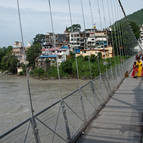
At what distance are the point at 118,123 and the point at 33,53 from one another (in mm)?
34927

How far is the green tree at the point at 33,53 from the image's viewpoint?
38.0 meters

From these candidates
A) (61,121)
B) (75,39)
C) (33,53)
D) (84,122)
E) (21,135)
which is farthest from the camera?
(33,53)

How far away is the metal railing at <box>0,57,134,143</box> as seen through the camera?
88.0 inches

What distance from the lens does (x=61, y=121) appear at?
3.13 meters

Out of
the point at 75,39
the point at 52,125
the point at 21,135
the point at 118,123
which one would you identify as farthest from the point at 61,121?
the point at 75,39

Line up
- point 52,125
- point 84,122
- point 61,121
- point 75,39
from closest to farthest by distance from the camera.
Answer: point 52,125
point 61,121
point 84,122
point 75,39

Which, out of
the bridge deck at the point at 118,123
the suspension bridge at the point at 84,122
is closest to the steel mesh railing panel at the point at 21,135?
the suspension bridge at the point at 84,122

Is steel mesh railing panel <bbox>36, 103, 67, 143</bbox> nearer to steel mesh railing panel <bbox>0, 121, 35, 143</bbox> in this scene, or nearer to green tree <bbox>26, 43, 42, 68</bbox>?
steel mesh railing panel <bbox>0, 121, 35, 143</bbox>

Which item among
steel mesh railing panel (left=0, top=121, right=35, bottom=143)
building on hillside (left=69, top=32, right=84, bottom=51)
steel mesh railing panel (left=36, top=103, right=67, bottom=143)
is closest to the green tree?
building on hillside (left=69, top=32, right=84, bottom=51)

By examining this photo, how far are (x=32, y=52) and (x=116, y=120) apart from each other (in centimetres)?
3475

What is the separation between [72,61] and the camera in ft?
135

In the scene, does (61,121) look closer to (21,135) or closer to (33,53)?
(21,135)

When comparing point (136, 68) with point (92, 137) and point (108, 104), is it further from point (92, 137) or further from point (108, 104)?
point (92, 137)

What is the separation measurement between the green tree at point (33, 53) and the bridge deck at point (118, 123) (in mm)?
31984
